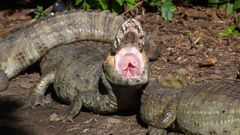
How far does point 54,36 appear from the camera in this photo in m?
7.96

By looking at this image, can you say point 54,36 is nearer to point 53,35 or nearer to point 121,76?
point 53,35

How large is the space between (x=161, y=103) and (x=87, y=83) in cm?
114

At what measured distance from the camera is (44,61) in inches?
299

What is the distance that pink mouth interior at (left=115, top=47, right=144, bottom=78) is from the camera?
564 cm

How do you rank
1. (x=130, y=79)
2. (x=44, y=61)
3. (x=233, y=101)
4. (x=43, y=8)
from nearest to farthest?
1. (x=233, y=101)
2. (x=130, y=79)
3. (x=44, y=61)
4. (x=43, y=8)

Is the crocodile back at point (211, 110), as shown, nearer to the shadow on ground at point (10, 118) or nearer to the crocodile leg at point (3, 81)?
the shadow on ground at point (10, 118)

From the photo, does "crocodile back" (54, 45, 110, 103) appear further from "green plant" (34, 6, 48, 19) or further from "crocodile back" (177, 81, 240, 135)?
"green plant" (34, 6, 48, 19)

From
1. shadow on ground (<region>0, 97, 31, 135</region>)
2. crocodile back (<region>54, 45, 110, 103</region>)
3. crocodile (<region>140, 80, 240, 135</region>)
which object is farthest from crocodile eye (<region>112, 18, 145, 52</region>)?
shadow on ground (<region>0, 97, 31, 135</region>)

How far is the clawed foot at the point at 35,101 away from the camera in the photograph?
685 cm

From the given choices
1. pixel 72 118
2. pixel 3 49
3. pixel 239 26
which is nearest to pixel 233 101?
pixel 72 118

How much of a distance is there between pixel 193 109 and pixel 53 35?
3061 millimetres

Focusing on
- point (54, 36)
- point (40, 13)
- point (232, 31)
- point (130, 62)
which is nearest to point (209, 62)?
point (232, 31)

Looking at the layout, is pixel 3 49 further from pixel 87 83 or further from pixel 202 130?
pixel 202 130

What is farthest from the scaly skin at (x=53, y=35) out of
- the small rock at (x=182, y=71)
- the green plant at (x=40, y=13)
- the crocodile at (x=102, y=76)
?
the green plant at (x=40, y=13)
